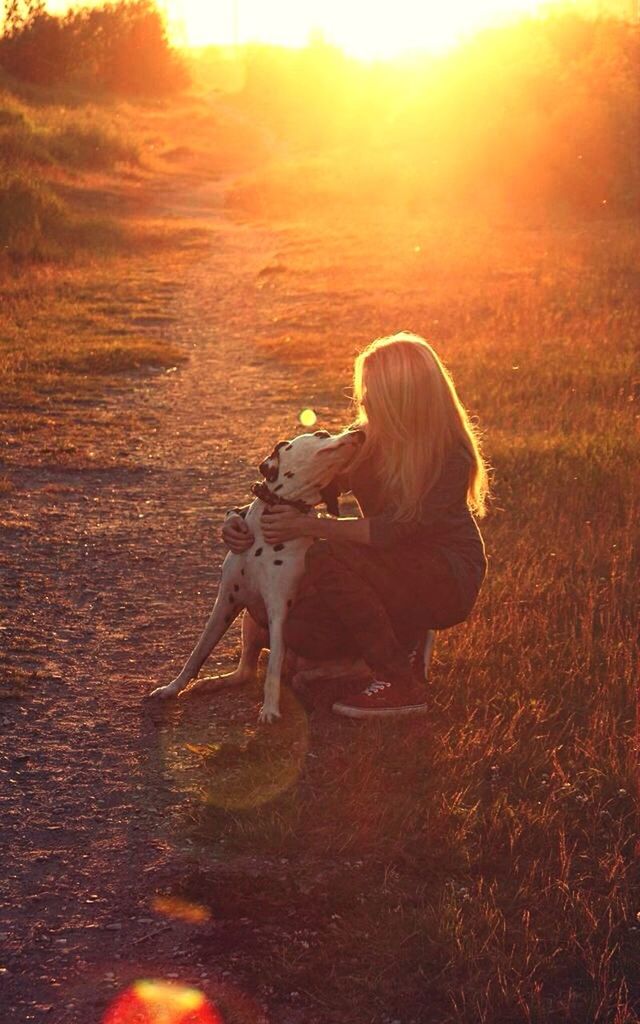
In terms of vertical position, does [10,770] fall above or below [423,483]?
below

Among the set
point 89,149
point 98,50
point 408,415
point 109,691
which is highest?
point 98,50

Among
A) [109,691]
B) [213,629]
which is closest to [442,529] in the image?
[213,629]

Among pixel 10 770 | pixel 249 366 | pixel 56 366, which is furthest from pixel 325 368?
pixel 10 770

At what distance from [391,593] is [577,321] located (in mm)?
9528

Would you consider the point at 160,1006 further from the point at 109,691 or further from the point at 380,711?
the point at 109,691

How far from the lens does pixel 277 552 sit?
496 cm

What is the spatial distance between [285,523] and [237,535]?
0.22m

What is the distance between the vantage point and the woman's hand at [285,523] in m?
4.90

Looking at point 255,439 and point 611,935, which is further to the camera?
point 255,439

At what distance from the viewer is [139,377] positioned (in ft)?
40.6

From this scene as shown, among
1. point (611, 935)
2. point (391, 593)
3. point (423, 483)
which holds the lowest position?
point (611, 935)

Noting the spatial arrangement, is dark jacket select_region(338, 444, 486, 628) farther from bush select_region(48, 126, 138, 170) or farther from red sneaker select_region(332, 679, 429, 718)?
bush select_region(48, 126, 138, 170)

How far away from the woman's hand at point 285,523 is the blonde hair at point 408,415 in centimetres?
34

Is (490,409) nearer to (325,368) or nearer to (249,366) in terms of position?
(325,368)
